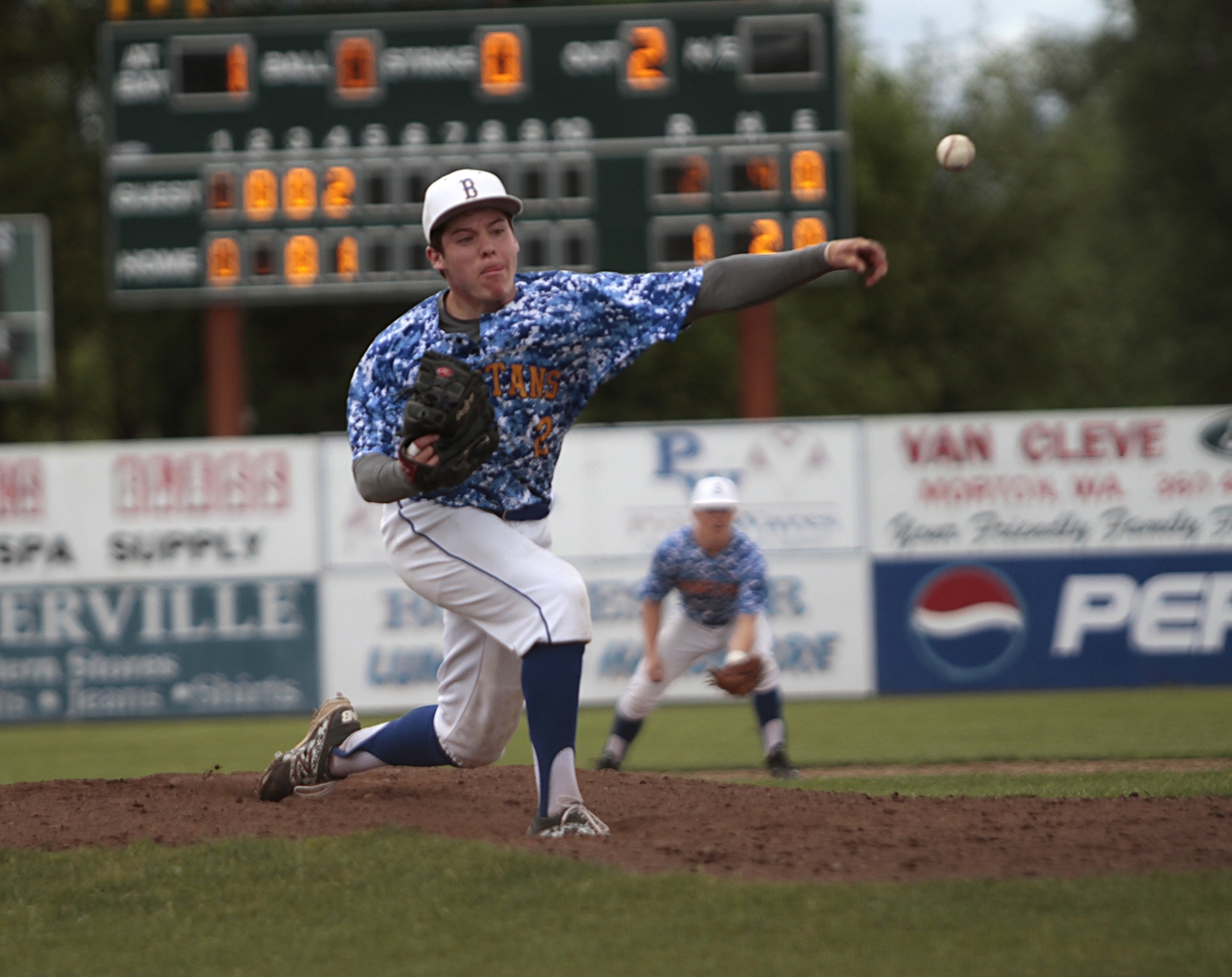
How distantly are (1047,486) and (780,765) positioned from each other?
5644 millimetres

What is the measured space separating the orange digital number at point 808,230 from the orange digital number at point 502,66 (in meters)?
2.57

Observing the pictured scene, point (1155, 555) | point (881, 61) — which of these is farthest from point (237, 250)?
point (881, 61)

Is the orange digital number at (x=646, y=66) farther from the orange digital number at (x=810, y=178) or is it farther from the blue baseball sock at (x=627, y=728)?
the blue baseball sock at (x=627, y=728)

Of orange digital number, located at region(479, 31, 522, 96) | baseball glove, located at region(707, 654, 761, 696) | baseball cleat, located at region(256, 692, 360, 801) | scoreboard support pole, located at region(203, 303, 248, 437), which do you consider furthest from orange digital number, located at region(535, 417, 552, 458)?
scoreboard support pole, located at region(203, 303, 248, 437)

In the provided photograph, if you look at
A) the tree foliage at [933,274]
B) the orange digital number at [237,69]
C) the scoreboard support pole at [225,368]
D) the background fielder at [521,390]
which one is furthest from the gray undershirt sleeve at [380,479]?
the tree foliage at [933,274]

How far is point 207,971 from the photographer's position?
3.37 metres

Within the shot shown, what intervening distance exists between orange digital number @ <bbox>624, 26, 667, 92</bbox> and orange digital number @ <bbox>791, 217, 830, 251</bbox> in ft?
5.34

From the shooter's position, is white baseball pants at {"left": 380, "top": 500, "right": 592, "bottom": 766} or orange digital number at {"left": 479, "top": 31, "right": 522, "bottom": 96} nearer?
white baseball pants at {"left": 380, "top": 500, "right": 592, "bottom": 766}

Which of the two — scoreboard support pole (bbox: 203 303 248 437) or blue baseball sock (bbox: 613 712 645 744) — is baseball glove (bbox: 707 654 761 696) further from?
scoreboard support pole (bbox: 203 303 248 437)

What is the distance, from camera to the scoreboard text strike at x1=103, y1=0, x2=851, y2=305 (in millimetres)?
12727

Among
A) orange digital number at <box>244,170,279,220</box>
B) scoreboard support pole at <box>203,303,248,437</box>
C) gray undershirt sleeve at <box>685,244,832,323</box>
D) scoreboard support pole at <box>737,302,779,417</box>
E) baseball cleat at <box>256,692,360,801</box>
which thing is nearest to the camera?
gray undershirt sleeve at <box>685,244,832,323</box>

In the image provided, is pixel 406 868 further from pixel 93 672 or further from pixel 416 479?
pixel 93 672

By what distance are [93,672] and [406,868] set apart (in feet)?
29.7

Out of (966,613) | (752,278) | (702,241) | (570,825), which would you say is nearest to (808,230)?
(702,241)
